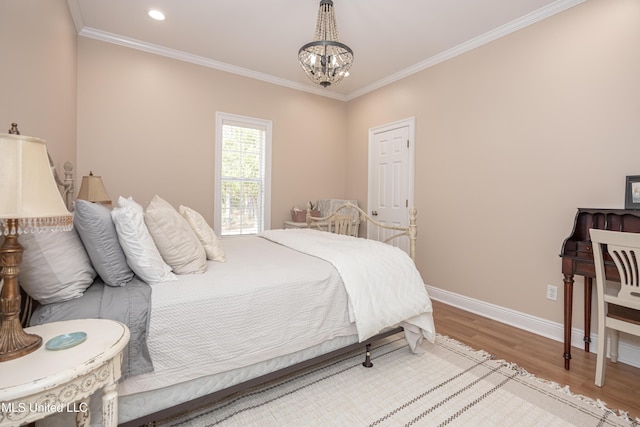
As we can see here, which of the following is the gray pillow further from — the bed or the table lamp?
the table lamp

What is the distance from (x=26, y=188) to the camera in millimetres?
906

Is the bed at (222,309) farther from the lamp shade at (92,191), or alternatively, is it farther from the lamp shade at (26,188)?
the lamp shade at (92,191)

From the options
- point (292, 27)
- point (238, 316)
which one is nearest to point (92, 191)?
point (238, 316)

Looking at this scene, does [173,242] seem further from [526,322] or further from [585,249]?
[526,322]

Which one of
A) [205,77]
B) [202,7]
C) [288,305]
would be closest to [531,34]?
[202,7]

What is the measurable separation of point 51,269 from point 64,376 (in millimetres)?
603

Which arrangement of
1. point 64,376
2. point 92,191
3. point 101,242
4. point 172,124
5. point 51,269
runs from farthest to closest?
point 172,124
point 92,191
point 101,242
point 51,269
point 64,376

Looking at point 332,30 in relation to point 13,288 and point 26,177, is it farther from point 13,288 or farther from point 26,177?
point 13,288

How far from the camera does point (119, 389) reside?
49.7 inches

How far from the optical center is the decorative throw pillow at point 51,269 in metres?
1.23

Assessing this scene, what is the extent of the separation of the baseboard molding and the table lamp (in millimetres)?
3096

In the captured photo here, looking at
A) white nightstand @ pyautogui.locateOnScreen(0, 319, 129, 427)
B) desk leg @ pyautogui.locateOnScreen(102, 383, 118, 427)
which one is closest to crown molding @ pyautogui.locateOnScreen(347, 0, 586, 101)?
white nightstand @ pyautogui.locateOnScreen(0, 319, 129, 427)

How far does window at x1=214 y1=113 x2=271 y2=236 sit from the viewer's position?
408cm

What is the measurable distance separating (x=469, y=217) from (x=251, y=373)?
9.13 ft
